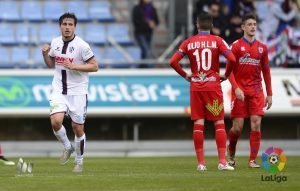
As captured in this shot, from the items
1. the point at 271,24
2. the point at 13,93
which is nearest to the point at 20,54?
the point at 13,93

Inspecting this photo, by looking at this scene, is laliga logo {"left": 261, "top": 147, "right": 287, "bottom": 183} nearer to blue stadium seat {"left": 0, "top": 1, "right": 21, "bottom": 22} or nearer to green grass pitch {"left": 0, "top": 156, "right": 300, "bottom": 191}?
green grass pitch {"left": 0, "top": 156, "right": 300, "bottom": 191}

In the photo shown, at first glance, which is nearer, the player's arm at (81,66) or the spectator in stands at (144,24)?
the player's arm at (81,66)

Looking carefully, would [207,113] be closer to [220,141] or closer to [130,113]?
[220,141]

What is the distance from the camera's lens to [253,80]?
1465 centimetres

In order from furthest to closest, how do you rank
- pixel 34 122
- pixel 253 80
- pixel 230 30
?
pixel 34 122 → pixel 230 30 → pixel 253 80

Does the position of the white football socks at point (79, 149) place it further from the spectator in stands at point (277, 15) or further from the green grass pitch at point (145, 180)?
the spectator in stands at point (277, 15)

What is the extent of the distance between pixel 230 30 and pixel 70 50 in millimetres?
10598

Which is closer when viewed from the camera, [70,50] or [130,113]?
[70,50]

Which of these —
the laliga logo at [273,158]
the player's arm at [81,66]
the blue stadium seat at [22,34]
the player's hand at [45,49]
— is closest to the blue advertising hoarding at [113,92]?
the blue stadium seat at [22,34]

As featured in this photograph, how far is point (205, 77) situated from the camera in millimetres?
13289

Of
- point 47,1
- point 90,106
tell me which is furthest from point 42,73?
point 47,1

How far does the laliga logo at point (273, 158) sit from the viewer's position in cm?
1115

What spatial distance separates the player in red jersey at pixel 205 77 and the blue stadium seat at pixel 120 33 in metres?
11.9

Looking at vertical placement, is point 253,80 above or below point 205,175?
above
